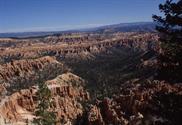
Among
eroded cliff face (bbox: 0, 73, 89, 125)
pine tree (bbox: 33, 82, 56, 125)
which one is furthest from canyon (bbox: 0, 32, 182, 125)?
pine tree (bbox: 33, 82, 56, 125)

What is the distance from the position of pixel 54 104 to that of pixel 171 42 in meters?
71.6

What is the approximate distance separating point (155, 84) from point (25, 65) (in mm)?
89278

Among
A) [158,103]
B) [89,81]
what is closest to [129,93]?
[158,103]

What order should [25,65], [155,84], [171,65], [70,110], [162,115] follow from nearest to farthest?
[171,65], [162,115], [155,84], [70,110], [25,65]

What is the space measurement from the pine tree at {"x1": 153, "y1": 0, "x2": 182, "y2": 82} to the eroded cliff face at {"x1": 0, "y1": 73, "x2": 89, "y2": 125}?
60.7m

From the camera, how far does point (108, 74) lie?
158 meters

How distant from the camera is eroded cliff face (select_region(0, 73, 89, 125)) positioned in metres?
86.0

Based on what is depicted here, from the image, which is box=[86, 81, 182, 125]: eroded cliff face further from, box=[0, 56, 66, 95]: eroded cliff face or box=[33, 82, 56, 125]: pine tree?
box=[0, 56, 66, 95]: eroded cliff face

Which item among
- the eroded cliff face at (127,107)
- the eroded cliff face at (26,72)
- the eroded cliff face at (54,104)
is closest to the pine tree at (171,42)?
the eroded cliff face at (127,107)

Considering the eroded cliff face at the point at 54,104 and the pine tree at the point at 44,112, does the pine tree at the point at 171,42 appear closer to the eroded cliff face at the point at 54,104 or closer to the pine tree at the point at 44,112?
the pine tree at the point at 44,112

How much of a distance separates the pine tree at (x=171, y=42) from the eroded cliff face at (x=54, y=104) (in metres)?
60.7

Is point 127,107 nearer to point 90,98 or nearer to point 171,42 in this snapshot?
point 90,98

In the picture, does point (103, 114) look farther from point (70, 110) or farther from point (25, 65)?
point (25, 65)

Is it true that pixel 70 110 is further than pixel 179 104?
Yes
